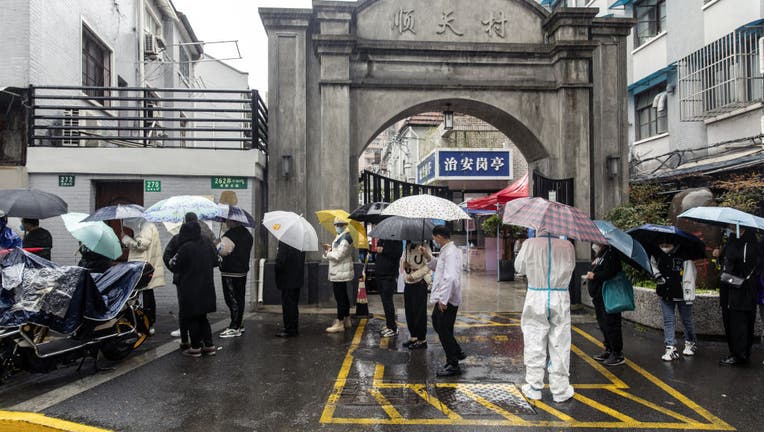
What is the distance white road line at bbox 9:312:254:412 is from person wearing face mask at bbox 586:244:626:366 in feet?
18.3

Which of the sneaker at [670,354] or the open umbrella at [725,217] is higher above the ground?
the open umbrella at [725,217]

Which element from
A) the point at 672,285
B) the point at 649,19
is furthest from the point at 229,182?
the point at 649,19

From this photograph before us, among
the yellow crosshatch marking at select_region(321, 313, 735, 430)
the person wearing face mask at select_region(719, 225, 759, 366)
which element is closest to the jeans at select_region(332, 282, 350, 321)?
the yellow crosshatch marking at select_region(321, 313, 735, 430)

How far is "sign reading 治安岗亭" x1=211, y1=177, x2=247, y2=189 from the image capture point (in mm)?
10375

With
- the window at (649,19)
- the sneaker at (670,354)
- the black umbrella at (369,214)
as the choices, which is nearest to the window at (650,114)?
the window at (649,19)

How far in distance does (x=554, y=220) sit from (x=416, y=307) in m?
2.63

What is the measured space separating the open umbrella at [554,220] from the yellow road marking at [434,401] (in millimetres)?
1886

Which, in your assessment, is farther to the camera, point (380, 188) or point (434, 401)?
point (380, 188)

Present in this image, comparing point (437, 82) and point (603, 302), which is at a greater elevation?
point (437, 82)

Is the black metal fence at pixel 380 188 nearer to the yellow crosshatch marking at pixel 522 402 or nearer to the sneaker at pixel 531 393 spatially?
the yellow crosshatch marking at pixel 522 402

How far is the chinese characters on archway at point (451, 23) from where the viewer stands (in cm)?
1130

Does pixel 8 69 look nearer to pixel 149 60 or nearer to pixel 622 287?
pixel 149 60

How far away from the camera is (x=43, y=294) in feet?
18.2

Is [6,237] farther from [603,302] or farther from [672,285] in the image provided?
[672,285]
